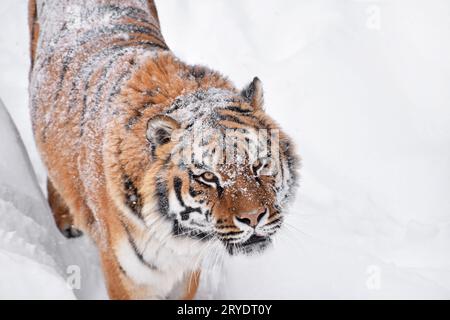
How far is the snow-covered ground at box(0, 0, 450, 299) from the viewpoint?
3.68 metres

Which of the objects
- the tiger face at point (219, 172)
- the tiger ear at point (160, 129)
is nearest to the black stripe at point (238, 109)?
the tiger face at point (219, 172)

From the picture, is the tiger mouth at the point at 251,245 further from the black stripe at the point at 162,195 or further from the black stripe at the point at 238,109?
the black stripe at the point at 238,109

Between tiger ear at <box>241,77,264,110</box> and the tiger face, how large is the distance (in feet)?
0.36

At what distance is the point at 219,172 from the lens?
2609 millimetres

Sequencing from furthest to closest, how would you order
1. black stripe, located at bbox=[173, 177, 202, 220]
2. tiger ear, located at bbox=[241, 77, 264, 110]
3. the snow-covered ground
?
the snow-covered ground < tiger ear, located at bbox=[241, 77, 264, 110] < black stripe, located at bbox=[173, 177, 202, 220]

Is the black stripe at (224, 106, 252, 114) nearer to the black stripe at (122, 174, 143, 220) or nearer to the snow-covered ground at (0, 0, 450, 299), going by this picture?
the black stripe at (122, 174, 143, 220)

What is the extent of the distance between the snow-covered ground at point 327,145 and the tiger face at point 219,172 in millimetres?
716

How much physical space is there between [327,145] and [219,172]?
2523 mm

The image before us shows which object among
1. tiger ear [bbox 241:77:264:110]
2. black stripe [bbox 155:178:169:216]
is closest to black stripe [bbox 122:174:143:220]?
black stripe [bbox 155:178:169:216]

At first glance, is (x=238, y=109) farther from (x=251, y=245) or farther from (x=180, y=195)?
(x=251, y=245)

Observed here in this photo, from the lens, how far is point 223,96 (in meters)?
2.93

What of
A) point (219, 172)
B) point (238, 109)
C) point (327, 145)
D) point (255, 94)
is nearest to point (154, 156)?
point (219, 172)

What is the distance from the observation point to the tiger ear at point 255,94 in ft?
9.83
